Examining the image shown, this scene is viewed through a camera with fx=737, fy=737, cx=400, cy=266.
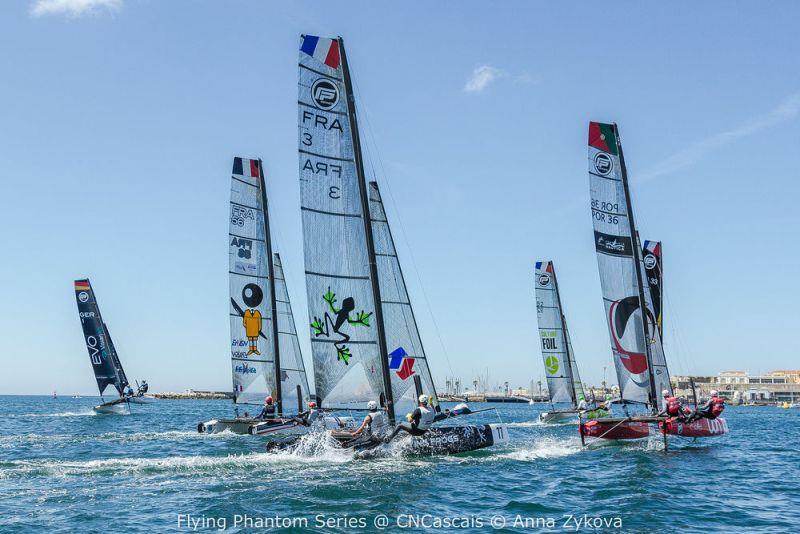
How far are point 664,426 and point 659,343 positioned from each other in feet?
25.6

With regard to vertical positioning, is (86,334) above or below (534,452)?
above

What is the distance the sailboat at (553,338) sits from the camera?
47.4 meters

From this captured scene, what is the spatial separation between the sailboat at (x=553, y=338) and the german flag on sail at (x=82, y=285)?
33804 millimetres

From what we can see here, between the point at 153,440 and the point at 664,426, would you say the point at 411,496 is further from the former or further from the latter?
the point at 153,440

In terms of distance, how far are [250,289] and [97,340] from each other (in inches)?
1162

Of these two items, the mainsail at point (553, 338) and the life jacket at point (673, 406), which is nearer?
the life jacket at point (673, 406)

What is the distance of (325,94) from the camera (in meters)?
21.8

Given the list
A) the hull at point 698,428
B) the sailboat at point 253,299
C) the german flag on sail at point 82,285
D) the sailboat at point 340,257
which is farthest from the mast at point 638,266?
the german flag on sail at point 82,285

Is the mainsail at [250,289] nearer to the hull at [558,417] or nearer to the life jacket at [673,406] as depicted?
the life jacket at [673,406]

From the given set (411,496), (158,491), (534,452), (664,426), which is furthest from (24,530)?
(664,426)

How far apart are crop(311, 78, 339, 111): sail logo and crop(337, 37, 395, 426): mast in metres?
0.38

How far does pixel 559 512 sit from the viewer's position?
1384cm

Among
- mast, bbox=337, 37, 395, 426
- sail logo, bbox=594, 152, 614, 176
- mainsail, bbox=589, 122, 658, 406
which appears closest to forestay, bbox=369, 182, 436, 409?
mast, bbox=337, 37, 395, 426

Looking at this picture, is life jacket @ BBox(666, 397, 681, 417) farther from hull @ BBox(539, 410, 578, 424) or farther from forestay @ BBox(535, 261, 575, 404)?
forestay @ BBox(535, 261, 575, 404)
